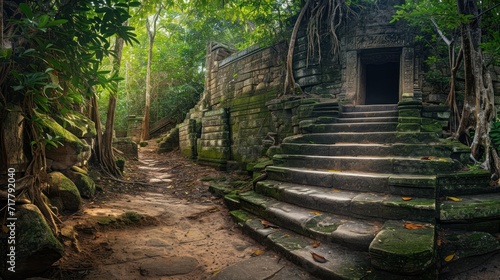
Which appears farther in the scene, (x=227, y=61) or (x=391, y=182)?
(x=227, y=61)

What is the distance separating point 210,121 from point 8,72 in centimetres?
705

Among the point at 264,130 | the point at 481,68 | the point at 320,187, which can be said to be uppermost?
the point at 481,68

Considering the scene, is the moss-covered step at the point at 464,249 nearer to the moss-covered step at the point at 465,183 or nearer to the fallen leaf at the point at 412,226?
the fallen leaf at the point at 412,226

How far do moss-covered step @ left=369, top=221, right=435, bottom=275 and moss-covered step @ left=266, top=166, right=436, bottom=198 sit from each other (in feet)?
1.89

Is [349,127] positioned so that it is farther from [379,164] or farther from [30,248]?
[30,248]

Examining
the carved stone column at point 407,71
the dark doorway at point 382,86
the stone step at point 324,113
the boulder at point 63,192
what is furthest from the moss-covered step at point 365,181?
the dark doorway at point 382,86

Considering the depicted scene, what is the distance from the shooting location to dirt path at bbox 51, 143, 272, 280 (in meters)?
2.24

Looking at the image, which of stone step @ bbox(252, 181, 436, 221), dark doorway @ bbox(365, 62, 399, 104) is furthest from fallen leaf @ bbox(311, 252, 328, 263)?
dark doorway @ bbox(365, 62, 399, 104)

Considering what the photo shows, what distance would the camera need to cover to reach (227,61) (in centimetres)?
948

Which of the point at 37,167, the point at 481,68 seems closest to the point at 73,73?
the point at 37,167

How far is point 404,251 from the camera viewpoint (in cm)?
176

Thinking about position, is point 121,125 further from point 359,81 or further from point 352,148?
point 352,148

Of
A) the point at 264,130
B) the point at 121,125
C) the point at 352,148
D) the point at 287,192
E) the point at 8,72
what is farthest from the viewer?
the point at 121,125

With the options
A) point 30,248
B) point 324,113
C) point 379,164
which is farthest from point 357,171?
point 30,248
